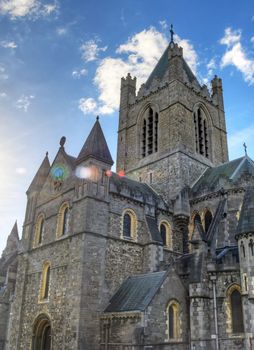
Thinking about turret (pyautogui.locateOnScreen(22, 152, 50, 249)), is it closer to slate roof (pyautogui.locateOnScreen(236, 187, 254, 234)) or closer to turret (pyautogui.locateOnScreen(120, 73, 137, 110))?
turret (pyautogui.locateOnScreen(120, 73, 137, 110))

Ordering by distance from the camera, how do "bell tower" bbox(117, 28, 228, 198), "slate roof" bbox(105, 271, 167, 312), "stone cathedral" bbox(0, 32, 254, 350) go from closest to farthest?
"slate roof" bbox(105, 271, 167, 312), "stone cathedral" bbox(0, 32, 254, 350), "bell tower" bbox(117, 28, 228, 198)

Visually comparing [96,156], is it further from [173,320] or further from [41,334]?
[41,334]

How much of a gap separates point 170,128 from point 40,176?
1261 cm

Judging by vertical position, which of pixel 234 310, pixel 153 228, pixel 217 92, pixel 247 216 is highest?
pixel 217 92

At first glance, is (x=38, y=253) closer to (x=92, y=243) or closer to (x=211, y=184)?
(x=92, y=243)

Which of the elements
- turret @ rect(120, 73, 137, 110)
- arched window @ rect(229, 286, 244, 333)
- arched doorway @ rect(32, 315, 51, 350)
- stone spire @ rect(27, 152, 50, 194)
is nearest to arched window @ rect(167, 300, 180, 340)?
arched window @ rect(229, 286, 244, 333)

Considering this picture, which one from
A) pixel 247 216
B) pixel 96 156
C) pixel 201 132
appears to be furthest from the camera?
pixel 201 132

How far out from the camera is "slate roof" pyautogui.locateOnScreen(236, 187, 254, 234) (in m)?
21.8

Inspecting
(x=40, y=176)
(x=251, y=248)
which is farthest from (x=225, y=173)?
(x=40, y=176)

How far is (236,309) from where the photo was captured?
21203mm

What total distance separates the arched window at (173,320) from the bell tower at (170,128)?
1153 centimetres

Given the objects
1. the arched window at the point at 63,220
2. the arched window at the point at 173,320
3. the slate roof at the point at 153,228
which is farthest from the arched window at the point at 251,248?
the arched window at the point at 63,220

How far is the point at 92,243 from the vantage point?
A: 23172mm

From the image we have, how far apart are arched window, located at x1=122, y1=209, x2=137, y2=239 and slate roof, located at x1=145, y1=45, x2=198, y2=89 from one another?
58.0ft
